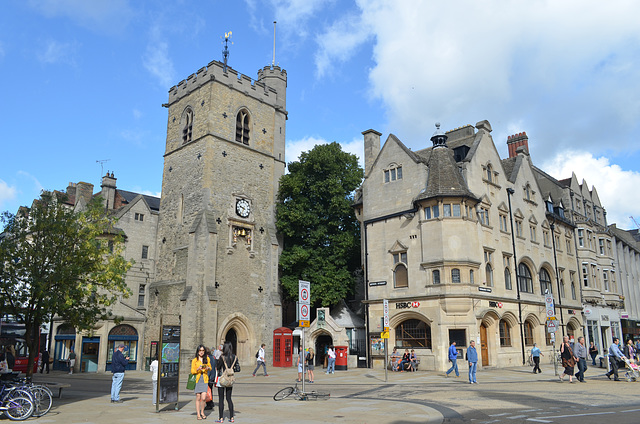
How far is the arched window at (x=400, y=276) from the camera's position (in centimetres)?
3003

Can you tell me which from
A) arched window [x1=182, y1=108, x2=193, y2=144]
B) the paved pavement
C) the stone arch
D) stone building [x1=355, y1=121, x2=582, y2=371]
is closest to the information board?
the paved pavement

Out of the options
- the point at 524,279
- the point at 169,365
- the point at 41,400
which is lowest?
the point at 41,400

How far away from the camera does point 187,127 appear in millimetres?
38500

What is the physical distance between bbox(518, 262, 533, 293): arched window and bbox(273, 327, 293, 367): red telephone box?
50.7ft

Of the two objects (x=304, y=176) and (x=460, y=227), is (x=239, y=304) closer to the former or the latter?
(x=304, y=176)

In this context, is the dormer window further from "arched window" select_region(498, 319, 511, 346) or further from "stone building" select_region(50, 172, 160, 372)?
"stone building" select_region(50, 172, 160, 372)

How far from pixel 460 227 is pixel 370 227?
6.31 meters

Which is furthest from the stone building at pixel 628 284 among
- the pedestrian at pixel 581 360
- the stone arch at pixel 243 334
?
the stone arch at pixel 243 334

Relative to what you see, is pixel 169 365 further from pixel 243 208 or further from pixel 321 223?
pixel 321 223

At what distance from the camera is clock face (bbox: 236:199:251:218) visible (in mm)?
35906

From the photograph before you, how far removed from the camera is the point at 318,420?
10836mm

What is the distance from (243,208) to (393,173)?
36.9ft

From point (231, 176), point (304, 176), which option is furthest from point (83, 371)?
point (304, 176)


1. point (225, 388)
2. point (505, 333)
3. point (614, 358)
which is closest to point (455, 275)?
point (505, 333)
